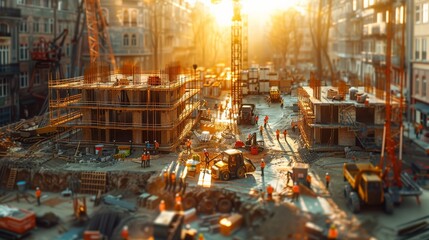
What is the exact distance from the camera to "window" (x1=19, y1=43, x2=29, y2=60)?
174 feet

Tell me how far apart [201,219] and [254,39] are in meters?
123

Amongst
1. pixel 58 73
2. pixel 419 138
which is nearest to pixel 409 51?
pixel 419 138

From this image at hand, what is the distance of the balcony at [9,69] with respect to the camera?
47.5 metres

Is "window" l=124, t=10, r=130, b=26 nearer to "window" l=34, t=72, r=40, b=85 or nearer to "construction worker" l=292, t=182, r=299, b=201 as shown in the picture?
"window" l=34, t=72, r=40, b=85

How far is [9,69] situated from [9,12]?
5.41 m

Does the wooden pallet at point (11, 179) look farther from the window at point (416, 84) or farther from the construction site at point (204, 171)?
the window at point (416, 84)

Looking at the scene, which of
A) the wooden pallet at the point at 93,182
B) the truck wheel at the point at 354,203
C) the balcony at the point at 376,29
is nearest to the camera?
the truck wheel at the point at 354,203

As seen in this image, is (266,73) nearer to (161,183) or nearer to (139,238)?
(161,183)

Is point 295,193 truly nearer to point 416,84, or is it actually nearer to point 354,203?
point 354,203

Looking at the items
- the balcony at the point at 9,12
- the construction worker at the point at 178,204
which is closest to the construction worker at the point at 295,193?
the construction worker at the point at 178,204

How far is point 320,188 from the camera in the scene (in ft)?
89.2

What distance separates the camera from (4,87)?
48.6 meters

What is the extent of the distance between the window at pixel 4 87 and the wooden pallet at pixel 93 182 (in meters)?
23.3

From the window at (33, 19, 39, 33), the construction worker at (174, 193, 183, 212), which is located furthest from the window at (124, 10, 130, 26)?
the construction worker at (174, 193, 183, 212)
